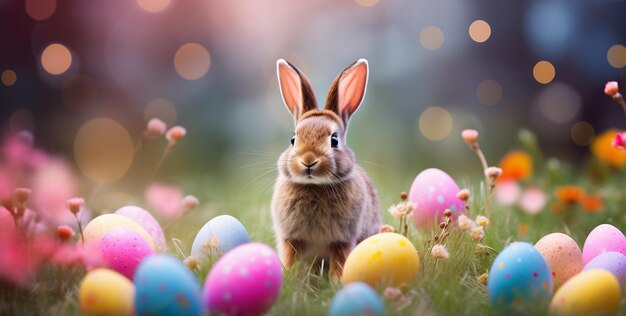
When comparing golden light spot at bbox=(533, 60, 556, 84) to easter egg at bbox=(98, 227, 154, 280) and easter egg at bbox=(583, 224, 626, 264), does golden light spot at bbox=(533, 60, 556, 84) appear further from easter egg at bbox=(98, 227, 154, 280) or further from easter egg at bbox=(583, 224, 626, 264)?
easter egg at bbox=(98, 227, 154, 280)

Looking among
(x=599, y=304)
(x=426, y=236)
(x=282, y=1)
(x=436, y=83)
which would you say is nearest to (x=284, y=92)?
(x=426, y=236)

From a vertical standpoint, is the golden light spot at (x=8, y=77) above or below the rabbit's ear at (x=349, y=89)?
below

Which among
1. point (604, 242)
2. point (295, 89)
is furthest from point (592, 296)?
point (295, 89)

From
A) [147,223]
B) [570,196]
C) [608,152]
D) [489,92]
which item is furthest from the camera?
[489,92]

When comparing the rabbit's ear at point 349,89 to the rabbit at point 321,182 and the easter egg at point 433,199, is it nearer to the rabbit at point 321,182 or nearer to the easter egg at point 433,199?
the rabbit at point 321,182

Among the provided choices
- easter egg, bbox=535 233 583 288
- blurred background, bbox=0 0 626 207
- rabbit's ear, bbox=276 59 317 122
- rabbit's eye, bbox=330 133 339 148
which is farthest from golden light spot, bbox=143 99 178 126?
easter egg, bbox=535 233 583 288

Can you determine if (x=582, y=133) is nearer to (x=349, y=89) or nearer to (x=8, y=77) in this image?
(x=349, y=89)

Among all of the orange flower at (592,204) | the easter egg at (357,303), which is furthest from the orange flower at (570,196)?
the easter egg at (357,303)
